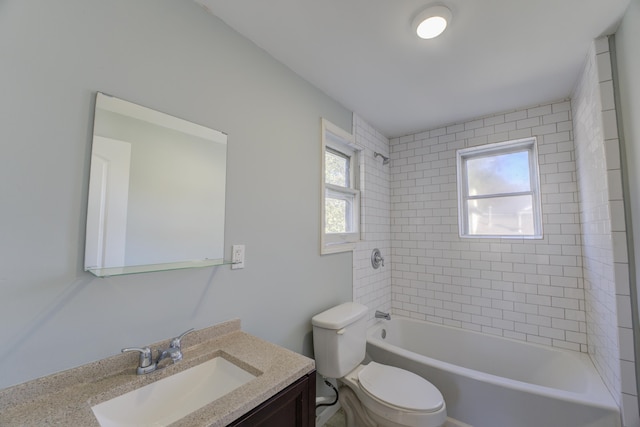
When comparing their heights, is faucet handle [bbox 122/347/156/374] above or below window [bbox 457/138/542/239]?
below

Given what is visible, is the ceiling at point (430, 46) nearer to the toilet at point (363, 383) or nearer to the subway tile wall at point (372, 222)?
the subway tile wall at point (372, 222)

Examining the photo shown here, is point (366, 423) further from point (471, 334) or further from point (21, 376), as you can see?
point (21, 376)

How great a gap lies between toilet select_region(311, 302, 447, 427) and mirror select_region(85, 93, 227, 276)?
929 millimetres

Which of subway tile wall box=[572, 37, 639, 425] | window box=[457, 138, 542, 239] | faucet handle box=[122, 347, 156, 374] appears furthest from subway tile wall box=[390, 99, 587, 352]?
faucet handle box=[122, 347, 156, 374]

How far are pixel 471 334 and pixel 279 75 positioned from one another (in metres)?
2.78

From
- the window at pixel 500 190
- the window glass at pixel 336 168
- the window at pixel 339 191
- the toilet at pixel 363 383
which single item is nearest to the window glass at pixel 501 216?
the window at pixel 500 190

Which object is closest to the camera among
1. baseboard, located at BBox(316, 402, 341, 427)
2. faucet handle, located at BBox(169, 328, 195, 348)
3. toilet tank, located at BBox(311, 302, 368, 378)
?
faucet handle, located at BBox(169, 328, 195, 348)

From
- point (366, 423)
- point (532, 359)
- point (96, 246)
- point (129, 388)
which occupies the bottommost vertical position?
point (366, 423)

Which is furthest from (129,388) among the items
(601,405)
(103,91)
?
(601,405)

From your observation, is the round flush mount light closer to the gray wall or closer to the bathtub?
the gray wall

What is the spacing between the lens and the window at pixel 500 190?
7.66ft

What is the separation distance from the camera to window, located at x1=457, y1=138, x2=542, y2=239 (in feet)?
7.66

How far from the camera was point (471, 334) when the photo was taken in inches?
95.7

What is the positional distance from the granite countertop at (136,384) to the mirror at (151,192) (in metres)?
0.36
